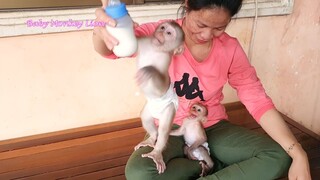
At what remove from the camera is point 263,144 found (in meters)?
1.20

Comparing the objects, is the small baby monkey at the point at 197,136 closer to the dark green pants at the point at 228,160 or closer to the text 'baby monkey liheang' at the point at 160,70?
the dark green pants at the point at 228,160

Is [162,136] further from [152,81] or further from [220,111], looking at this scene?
[220,111]

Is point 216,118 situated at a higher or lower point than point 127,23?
lower

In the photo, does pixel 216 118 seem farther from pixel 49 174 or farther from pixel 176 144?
pixel 49 174

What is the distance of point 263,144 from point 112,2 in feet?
2.18

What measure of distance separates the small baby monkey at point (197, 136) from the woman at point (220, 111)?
0.09 ft

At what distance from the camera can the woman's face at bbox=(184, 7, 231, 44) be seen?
41.0 inches

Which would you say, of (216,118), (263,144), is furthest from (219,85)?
(263,144)

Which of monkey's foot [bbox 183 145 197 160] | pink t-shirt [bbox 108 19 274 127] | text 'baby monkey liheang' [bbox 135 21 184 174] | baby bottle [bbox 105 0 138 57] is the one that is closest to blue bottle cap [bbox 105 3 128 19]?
baby bottle [bbox 105 0 138 57]

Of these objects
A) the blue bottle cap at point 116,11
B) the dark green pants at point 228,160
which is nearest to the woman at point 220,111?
the dark green pants at point 228,160

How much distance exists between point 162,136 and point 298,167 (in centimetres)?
40

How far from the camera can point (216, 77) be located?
4.13ft

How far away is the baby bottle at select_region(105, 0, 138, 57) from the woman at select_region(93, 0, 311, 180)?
0.24 metres

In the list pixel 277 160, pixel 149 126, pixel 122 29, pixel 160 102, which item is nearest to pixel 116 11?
pixel 122 29
